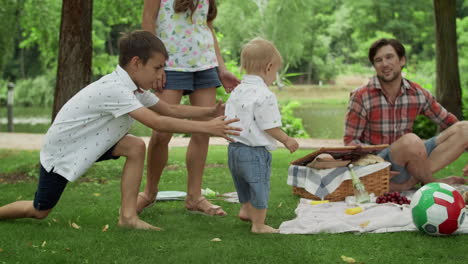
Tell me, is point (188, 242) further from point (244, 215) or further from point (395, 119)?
point (395, 119)

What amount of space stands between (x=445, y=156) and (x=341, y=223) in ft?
5.99

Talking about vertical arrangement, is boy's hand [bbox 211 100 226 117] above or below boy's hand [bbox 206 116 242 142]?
above

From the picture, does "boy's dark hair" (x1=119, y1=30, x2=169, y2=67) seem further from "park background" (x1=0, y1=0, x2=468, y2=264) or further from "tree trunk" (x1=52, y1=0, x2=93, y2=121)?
"tree trunk" (x1=52, y1=0, x2=93, y2=121)

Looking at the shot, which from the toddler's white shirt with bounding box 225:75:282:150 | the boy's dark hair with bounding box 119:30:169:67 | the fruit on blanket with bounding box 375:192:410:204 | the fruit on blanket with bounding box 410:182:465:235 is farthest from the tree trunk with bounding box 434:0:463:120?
the boy's dark hair with bounding box 119:30:169:67

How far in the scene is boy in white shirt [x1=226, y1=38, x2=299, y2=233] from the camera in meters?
3.80

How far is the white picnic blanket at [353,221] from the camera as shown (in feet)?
12.6

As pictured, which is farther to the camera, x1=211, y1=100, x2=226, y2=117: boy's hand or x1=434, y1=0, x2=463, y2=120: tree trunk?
x1=434, y1=0, x2=463, y2=120: tree trunk

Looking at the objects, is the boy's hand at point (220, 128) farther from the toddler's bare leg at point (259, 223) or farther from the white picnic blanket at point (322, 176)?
the white picnic blanket at point (322, 176)

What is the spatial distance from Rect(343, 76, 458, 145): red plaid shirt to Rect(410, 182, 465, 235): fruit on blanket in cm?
157

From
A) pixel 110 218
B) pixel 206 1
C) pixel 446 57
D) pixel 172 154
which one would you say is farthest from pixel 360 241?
pixel 446 57

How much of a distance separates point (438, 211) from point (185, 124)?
1512 mm

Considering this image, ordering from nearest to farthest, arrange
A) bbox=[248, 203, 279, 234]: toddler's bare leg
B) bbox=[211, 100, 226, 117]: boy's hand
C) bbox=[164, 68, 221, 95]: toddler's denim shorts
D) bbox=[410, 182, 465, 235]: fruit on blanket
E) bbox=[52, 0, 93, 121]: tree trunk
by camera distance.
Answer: bbox=[410, 182, 465, 235]: fruit on blanket
bbox=[248, 203, 279, 234]: toddler's bare leg
bbox=[211, 100, 226, 117]: boy's hand
bbox=[164, 68, 221, 95]: toddler's denim shorts
bbox=[52, 0, 93, 121]: tree trunk

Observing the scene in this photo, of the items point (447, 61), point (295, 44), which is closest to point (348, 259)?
point (447, 61)

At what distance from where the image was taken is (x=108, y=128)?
375cm
